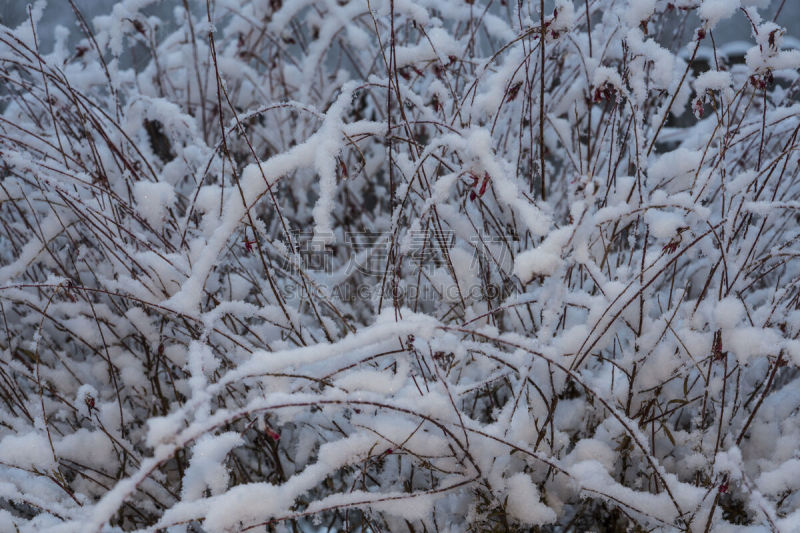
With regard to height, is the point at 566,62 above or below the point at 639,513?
above

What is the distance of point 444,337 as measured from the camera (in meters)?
0.78

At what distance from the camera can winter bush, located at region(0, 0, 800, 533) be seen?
73 cm

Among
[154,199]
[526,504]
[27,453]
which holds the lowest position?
[526,504]

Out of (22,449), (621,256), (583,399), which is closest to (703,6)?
(621,256)

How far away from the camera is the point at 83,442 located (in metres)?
1.05

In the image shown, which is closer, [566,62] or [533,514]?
[533,514]

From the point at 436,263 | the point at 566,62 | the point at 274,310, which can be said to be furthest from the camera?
the point at 566,62

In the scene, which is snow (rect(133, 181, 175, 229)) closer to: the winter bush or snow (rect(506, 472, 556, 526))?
the winter bush

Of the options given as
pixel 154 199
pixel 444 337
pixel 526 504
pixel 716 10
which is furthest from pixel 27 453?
pixel 716 10

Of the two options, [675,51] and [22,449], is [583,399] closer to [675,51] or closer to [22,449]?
[22,449]

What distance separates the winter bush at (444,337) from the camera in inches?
28.6

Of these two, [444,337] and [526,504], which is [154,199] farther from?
[526,504]

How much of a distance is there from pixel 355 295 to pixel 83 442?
2.53 feet

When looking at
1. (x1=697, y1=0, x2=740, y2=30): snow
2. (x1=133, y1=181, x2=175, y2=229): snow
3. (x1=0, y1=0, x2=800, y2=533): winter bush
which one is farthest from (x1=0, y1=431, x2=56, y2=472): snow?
(x1=697, y1=0, x2=740, y2=30): snow
